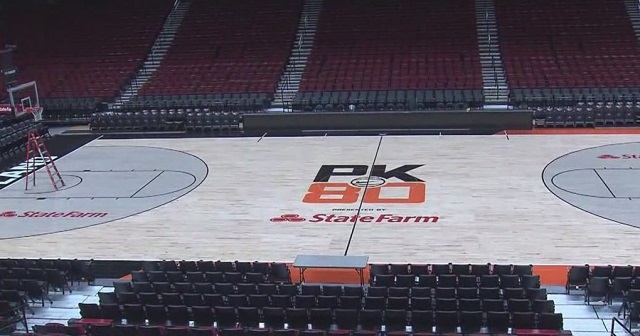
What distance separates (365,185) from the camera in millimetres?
17719

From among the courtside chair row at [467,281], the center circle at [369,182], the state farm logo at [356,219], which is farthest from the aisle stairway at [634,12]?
the courtside chair row at [467,281]

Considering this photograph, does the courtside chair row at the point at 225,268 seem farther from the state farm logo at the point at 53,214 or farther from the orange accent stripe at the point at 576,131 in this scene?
the orange accent stripe at the point at 576,131

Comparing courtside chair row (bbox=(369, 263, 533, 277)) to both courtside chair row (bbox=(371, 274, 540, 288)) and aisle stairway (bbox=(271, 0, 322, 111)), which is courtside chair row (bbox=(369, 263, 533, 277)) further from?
aisle stairway (bbox=(271, 0, 322, 111))

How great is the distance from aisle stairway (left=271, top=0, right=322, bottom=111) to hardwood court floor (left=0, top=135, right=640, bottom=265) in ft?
23.1

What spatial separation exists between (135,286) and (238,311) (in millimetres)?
2044

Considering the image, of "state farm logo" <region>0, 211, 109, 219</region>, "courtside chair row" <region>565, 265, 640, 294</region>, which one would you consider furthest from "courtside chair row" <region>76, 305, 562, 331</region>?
"state farm logo" <region>0, 211, 109, 219</region>

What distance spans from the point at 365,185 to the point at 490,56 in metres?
13.6

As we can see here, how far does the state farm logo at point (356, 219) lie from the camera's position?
15180 millimetres

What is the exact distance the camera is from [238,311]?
9.91 m

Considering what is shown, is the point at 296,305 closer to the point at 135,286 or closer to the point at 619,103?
the point at 135,286

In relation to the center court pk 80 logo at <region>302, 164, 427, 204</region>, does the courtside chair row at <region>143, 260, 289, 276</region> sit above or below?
above

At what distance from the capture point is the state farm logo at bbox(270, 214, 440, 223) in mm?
15180

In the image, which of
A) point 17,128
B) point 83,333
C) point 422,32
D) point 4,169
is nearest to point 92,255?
point 83,333

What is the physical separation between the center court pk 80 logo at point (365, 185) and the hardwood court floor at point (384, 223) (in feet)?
0.75
